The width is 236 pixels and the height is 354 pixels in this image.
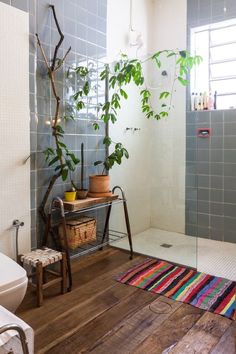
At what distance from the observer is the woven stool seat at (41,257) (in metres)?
2.05

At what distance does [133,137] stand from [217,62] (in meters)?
1.30

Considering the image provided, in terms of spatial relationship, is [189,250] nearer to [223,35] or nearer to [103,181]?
[103,181]

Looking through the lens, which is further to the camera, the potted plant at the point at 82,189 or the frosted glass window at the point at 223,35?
the frosted glass window at the point at 223,35

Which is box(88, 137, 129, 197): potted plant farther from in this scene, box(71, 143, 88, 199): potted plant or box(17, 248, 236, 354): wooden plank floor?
box(17, 248, 236, 354): wooden plank floor

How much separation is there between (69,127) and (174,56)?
136cm

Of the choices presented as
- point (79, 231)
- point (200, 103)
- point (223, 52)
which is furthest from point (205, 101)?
point (79, 231)

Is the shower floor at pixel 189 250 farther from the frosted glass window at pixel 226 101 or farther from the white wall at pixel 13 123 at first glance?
the frosted glass window at pixel 226 101

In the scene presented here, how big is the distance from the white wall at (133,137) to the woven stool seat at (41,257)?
3.55 feet

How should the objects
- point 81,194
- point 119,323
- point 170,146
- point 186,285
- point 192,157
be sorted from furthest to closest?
1. point 170,146
2. point 192,157
3. point 81,194
4. point 186,285
5. point 119,323

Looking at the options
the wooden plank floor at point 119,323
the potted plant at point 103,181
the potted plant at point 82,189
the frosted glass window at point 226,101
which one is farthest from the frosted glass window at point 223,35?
the wooden plank floor at point 119,323

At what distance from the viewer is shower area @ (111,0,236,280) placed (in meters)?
3.17

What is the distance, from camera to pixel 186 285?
2309mm

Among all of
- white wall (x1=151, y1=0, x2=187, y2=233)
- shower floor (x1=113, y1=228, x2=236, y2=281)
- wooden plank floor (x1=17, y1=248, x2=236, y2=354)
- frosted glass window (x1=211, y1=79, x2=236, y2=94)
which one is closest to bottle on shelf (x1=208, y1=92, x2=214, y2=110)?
frosted glass window (x1=211, y1=79, x2=236, y2=94)

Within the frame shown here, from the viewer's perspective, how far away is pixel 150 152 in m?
3.39
